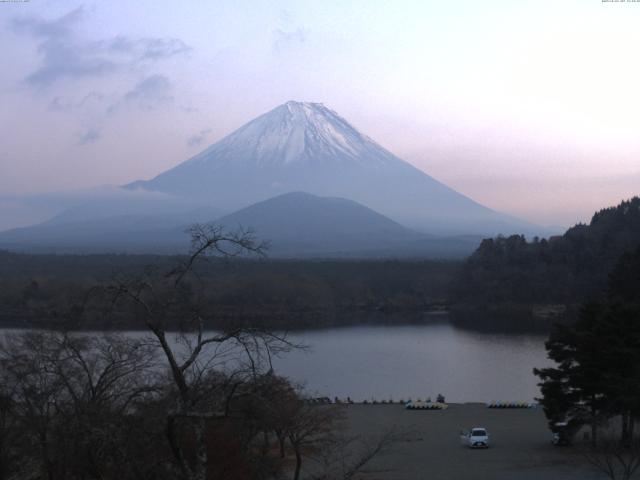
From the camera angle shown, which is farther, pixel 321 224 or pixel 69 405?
pixel 321 224

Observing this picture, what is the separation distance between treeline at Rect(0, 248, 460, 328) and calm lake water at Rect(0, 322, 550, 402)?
2.52 metres

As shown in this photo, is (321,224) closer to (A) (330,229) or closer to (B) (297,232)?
(A) (330,229)

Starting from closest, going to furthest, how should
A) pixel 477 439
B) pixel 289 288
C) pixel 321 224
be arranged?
pixel 477 439, pixel 289 288, pixel 321 224

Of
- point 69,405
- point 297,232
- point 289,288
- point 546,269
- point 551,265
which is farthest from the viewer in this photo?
point 297,232

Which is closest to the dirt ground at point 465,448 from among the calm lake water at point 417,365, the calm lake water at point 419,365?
the calm lake water at point 417,365

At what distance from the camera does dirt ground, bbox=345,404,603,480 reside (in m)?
8.10

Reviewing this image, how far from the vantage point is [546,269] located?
3281cm

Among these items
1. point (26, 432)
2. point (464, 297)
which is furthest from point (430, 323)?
point (26, 432)

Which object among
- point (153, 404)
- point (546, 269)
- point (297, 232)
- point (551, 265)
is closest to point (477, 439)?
point (153, 404)

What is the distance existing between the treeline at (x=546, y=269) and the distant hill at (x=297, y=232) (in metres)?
31.6

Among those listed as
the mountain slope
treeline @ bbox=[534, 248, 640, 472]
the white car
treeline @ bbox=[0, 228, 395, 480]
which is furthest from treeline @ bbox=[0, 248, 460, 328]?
the mountain slope

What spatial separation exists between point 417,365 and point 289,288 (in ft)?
50.0

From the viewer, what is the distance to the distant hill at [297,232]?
7256cm

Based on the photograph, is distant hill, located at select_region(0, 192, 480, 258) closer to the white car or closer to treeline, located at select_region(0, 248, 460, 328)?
treeline, located at select_region(0, 248, 460, 328)
